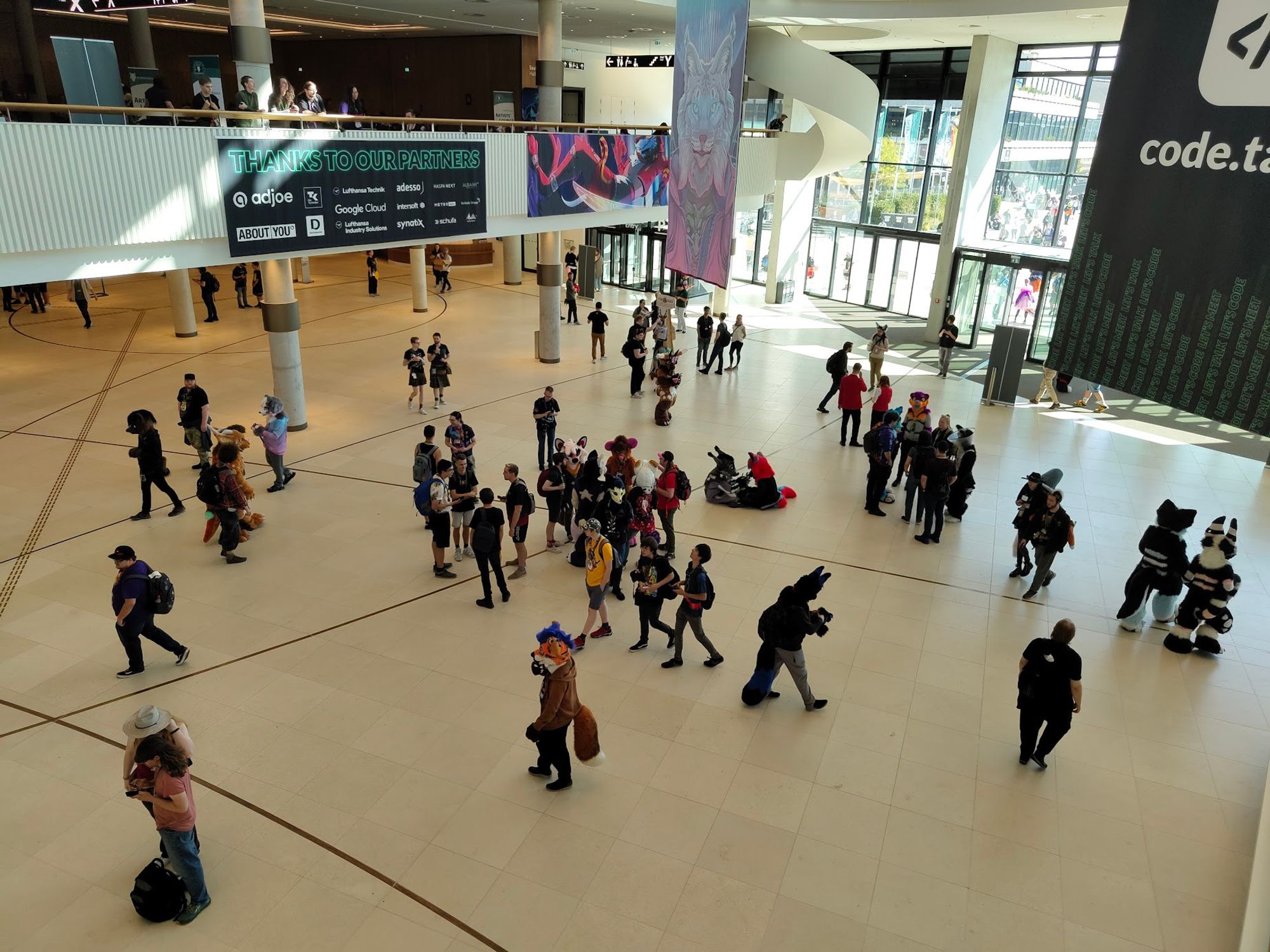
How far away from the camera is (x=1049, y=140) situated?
863 inches

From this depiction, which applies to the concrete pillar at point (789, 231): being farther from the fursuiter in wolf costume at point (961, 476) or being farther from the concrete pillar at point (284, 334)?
the concrete pillar at point (284, 334)

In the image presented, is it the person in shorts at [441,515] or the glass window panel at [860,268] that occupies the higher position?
the glass window panel at [860,268]

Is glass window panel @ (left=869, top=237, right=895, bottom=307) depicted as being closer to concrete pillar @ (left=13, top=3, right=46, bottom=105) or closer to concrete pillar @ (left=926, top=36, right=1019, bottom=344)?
concrete pillar @ (left=926, top=36, right=1019, bottom=344)

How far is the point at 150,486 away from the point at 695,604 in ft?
26.3

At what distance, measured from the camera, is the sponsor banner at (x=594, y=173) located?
Result: 54.5ft

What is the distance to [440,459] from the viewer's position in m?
10.3

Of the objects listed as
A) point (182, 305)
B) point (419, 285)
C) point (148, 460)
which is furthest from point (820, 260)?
point (148, 460)

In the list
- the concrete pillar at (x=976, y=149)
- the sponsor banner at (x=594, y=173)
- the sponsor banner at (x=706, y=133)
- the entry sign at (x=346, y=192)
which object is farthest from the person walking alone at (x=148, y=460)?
the concrete pillar at (x=976, y=149)

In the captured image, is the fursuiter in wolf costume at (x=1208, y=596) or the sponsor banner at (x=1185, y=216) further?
the fursuiter in wolf costume at (x=1208, y=596)

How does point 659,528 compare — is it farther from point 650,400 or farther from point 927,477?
point 650,400

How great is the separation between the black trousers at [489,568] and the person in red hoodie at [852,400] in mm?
7451

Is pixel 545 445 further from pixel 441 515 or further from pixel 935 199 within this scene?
pixel 935 199

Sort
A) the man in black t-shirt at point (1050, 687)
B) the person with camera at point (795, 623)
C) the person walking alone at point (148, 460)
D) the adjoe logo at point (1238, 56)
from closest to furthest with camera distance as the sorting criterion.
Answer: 1. the adjoe logo at point (1238, 56)
2. the man in black t-shirt at point (1050, 687)
3. the person with camera at point (795, 623)
4. the person walking alone at point (148, 460)

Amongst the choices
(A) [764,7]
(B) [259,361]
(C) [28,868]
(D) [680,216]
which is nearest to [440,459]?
(D) [680,216]
